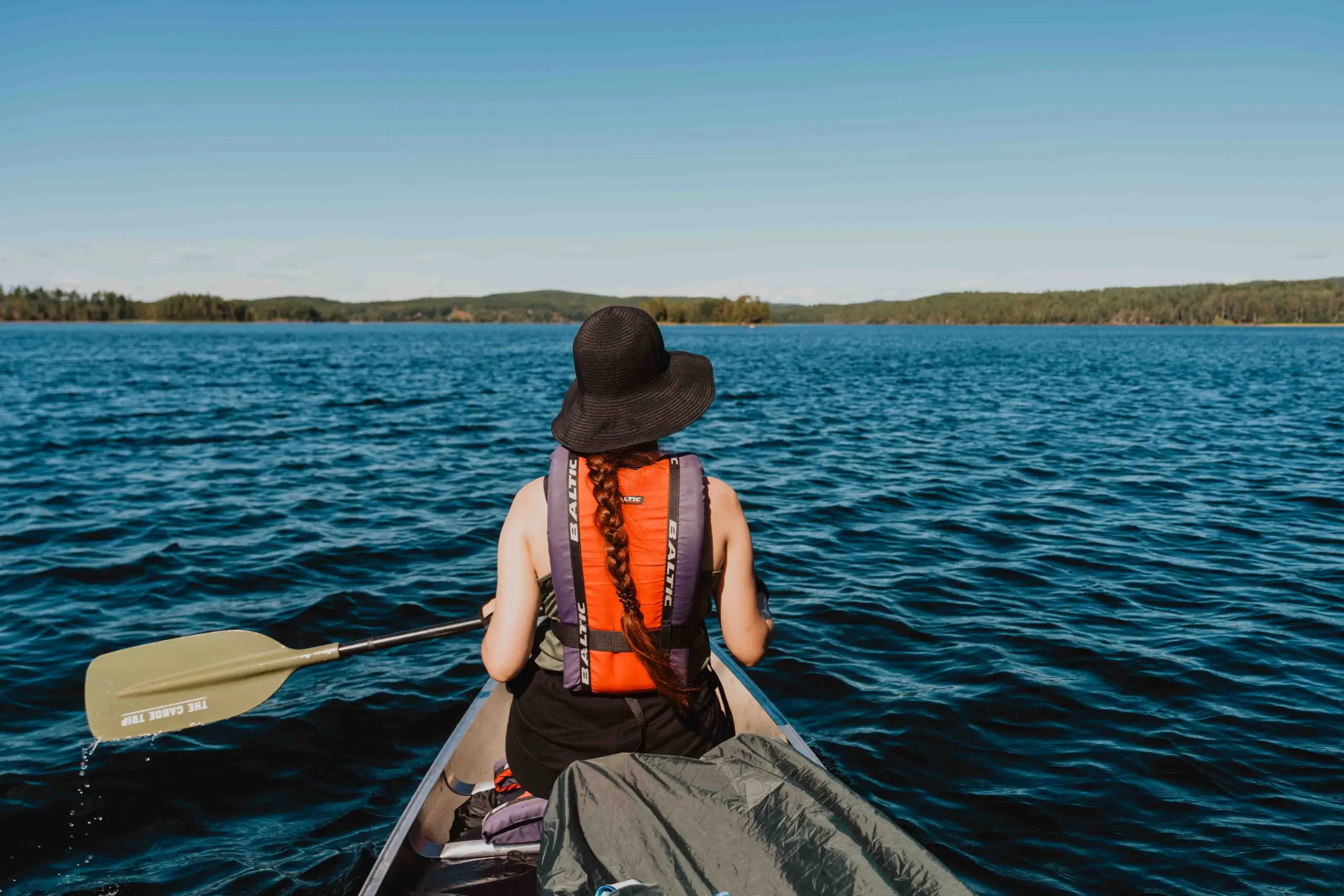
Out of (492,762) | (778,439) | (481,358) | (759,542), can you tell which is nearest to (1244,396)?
(778,439)

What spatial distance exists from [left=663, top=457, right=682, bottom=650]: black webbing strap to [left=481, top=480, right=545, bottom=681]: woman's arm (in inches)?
18.8

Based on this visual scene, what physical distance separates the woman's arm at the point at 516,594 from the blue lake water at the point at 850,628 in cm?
261

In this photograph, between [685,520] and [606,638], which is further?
[606,638]

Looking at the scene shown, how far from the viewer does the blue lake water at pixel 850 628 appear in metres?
5.26

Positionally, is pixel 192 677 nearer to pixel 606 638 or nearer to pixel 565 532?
pixel 606 638

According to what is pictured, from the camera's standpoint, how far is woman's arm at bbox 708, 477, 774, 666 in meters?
3.19

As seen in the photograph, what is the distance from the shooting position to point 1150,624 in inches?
330

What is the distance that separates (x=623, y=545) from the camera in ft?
10.1

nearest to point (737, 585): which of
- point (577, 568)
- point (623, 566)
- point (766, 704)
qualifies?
point (623, 566)

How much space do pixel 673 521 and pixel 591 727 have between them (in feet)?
3.29

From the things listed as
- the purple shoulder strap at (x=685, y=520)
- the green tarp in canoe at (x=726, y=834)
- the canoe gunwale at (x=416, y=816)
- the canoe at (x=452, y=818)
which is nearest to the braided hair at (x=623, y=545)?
the purple shoulder strap at (x=685, y=520)

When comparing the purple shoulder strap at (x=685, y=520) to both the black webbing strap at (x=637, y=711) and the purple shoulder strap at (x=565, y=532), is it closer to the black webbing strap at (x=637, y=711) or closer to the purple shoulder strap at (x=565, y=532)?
the purple shoulder strap at (x=565, y=532)

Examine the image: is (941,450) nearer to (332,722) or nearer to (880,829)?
(332,722)

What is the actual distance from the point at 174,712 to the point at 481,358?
58.3 meters
